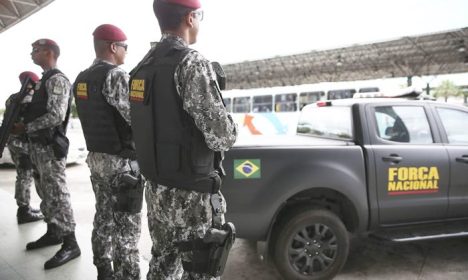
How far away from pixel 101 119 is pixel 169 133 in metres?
1.06

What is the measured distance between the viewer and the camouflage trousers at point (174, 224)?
177cm

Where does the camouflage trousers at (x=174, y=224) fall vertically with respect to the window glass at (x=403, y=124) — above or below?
below

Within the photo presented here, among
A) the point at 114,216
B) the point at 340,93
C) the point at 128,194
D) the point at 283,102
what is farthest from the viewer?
the point at 283,102

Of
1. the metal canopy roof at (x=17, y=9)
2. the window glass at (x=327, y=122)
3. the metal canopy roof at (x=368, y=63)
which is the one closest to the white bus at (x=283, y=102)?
the metal canopy roof at (x=368, y=63)

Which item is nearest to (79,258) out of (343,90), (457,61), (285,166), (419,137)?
(285,166)

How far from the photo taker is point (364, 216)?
10.6ft

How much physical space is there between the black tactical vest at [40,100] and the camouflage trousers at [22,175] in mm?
1524

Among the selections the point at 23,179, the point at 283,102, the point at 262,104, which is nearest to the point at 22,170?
the point at 23,179

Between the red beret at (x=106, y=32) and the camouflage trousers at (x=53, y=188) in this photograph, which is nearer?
the red beret at (x=106, y=32)

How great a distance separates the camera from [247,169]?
117 inches

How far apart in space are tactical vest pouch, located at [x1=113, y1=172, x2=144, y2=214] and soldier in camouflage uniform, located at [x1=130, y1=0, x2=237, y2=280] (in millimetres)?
584

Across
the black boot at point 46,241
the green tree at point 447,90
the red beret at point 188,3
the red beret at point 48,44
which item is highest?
the green tree at point 447,90

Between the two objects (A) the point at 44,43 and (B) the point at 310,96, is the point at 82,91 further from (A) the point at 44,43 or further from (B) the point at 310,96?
(B) the point at 310,96

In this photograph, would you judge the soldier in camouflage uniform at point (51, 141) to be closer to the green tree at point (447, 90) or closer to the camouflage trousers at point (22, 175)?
the camouflage trousers at point (22, 175)
